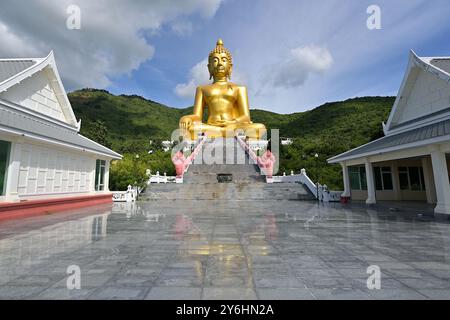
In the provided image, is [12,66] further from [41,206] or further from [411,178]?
[411,178]

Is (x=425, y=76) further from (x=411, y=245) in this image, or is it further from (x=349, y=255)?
(x=349, y=255)

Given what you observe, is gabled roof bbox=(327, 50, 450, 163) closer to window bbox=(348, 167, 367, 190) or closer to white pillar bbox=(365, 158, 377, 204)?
white pillar bbox=(365, 158, 377, 204)

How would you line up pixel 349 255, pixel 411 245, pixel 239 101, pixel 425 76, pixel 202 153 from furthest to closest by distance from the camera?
pixel 239 101, pixel 202 153, pixel 425 76, pixel 411 245, pixel 349 255

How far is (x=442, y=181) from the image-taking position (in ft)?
31.4

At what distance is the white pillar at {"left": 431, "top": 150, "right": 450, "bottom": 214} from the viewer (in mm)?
9495

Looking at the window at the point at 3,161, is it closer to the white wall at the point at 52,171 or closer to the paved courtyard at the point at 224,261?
the white wall at the point at 52,171

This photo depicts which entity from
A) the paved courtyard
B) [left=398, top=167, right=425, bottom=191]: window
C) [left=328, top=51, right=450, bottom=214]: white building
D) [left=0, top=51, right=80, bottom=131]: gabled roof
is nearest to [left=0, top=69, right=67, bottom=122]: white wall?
[left=0, top=51, right=80, bottom=131]: gabled roof

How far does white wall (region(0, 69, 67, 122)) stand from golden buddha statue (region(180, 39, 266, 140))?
13.9 m

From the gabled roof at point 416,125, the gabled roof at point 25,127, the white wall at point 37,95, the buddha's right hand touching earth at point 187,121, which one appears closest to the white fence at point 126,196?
the gabled roof at point 25,127

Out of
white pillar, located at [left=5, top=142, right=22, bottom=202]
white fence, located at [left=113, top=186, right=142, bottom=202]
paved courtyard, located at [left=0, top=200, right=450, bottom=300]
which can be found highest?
white pillar, located at [left=5, top=142, right=22, bottom=202]

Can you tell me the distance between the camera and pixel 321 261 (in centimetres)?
447

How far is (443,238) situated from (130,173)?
1623 cm

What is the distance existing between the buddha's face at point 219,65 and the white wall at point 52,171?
17836mm
